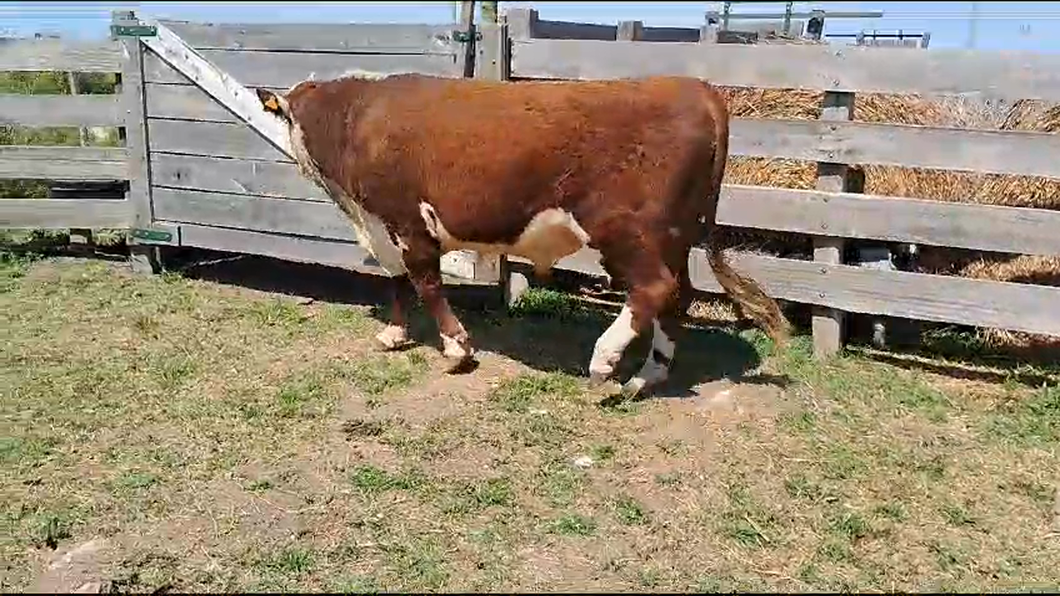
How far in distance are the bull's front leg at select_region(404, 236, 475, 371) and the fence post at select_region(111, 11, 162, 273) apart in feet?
10.2

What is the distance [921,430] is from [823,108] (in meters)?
1.92

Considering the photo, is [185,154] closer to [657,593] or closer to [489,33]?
[489,33]

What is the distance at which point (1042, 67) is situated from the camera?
17.2ft

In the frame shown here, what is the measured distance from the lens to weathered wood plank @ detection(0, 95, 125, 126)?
791 centimetres

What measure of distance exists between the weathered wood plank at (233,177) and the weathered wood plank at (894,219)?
2.99 m

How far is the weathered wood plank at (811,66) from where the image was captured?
5320 mm

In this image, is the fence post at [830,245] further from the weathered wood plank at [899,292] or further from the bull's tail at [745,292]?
the bull's tail at [745,292]

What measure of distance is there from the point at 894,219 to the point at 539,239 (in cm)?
201

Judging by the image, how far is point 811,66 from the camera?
5.75 metres

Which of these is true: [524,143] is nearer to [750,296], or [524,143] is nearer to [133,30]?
[750,296]

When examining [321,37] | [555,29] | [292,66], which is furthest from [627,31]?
[292,66]

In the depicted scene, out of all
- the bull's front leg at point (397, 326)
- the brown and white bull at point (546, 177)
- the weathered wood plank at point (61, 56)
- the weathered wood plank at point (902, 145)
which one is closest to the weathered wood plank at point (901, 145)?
the weathered wood plank at point (902, 145)

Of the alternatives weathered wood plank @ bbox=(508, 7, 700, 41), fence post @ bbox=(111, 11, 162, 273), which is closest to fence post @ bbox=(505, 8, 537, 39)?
weathered wood plank @ bbox=(508, 7, 700, 41)

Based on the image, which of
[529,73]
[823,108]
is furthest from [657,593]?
[529,73]
